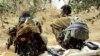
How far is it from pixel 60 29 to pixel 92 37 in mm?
4143

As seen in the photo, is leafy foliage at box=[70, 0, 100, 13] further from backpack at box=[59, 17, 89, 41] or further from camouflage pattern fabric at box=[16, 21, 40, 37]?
camouflage pattern fabric at box=[16, 21, 40, 37]

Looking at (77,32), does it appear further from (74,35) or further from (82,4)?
(82,4)

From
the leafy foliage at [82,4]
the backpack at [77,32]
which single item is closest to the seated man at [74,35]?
the backpack at [77,32]

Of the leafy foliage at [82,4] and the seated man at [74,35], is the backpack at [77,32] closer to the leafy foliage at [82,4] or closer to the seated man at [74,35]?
the seated man at [74,35]

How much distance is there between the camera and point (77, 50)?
625cm

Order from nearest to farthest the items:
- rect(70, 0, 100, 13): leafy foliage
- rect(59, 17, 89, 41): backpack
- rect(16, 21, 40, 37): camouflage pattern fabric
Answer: rect(16, 21, 40, 37): camouflage pattern fabric < rect(59, 17, 89, 41): backpack < rect(70, 0, 100, 13): leafy foliage

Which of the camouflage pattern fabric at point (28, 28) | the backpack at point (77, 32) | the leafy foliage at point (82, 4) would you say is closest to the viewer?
the camouflage pattern fabric at point (28, 28)

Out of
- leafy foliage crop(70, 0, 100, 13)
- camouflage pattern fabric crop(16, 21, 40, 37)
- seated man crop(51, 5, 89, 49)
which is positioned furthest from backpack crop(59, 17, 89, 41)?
leafy foliage crop(70, 0, 100, 13)

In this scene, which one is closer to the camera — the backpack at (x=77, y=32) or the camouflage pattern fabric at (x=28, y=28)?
the camouflage pattern fabric at (x=28, y=28)

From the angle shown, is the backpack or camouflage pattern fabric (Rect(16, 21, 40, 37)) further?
the backpack

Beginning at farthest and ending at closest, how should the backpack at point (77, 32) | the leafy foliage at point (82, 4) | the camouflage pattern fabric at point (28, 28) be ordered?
the leafy foliage at point (82, 4) → the backpack at point (77, 32) → the camouflage pattern fabric at point (28, 28)

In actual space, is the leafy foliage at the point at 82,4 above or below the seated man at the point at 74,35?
below

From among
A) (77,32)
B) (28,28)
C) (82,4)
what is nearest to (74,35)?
(77,32)

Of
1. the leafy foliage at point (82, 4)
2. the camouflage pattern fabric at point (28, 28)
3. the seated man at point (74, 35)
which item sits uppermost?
the camouflage pattern fabric at point (28, 28)
